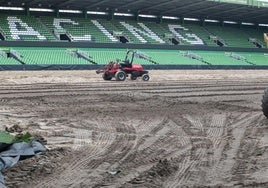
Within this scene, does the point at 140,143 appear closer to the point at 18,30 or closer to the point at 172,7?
the point at 18,30

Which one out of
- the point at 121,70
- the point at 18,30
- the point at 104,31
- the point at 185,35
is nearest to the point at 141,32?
the point at 104,31

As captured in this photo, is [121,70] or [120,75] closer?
[120,75]

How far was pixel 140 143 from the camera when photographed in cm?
740

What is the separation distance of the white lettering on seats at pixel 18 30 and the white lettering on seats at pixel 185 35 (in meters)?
17.8

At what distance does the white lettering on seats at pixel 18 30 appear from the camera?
3875cm

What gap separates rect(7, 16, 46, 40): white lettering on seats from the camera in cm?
3875

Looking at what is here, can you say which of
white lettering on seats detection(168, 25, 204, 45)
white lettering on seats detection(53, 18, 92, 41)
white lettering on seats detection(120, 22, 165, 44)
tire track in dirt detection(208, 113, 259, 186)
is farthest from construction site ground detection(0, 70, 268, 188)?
white lettering on seats detection(168, 25, 204, 45)

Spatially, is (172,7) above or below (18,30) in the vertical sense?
above

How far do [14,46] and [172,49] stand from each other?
1856cm

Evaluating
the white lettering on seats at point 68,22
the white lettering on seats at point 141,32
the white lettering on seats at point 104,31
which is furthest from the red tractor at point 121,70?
the white lettering on seats at point 141,32

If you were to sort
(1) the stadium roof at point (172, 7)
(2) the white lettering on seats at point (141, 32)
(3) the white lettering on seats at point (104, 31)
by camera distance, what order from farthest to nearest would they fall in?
(2) the white lettering on seats at point (141, 32) < (3) the white lettering on seats at point (104, 31) < (1) the stadium roof at point (172, 7)

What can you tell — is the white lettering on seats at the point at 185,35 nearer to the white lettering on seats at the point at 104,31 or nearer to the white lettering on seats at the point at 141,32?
the white lettering on seats at the point at 141,32

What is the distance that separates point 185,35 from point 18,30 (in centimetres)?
2115

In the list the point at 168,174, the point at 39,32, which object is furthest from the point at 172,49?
the point at 168,174
